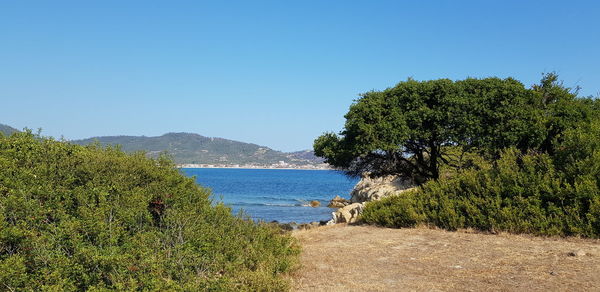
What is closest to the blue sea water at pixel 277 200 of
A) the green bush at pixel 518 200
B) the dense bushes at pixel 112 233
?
the dense bushes at pixel 112 233

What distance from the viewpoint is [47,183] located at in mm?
8711


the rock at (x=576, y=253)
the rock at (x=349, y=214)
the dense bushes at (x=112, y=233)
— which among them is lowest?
the rock at (x=349, y=214)

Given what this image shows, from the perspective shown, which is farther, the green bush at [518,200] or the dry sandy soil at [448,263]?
the green bush at [518,200]

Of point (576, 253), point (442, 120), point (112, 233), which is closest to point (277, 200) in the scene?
point (442, 120)

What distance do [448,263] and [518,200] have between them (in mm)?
5004

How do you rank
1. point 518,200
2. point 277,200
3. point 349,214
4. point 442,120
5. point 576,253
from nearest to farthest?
point 576,253 < point 518,200 < point 349,214 < point 442,120 < point 277,200

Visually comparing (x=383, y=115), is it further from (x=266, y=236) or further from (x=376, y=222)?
(x=266, y=236)

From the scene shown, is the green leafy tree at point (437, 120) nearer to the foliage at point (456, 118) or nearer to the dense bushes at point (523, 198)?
the foliage at point (456, 118)

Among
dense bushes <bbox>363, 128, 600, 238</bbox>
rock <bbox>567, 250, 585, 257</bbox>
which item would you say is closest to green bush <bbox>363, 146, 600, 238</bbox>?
dense bushes <bbox>363, 128, 600, 238</bbox>

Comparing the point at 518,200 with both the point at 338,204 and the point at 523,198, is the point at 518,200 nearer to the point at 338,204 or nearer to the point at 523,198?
the point at 523,198

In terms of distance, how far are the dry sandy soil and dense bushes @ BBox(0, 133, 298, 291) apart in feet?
3.79

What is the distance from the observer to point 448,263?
33.2 ft

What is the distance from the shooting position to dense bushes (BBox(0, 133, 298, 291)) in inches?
242

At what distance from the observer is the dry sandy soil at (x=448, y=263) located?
828 centimetres
